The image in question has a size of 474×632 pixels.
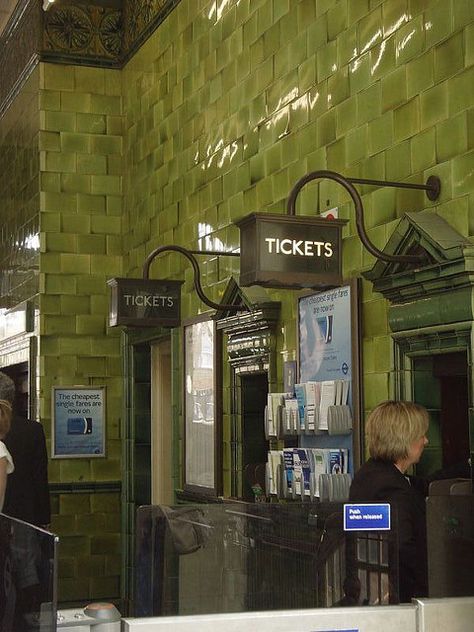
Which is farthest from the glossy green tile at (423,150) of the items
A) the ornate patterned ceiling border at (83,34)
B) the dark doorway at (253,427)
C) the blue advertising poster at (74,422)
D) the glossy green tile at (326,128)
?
the blue advertising poster at (74,422)

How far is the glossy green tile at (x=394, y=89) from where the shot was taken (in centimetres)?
453

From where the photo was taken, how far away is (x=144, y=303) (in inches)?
246

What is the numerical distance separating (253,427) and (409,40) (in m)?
2.51

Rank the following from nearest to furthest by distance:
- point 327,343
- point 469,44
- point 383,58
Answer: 1. point 469,44
2. point 383,58
3. point 327,343

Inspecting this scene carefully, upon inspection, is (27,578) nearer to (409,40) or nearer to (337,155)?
(409,40)

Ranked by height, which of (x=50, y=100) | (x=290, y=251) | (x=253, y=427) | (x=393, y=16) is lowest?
(x=253, y=427)

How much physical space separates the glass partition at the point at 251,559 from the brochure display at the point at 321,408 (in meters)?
1.71

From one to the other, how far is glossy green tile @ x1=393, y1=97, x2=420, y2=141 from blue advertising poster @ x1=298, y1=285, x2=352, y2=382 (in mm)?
769

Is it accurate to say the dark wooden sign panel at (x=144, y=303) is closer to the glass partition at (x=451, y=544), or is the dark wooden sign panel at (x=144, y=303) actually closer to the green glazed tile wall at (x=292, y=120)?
the green glazed tile wall at (x=292, y=120)

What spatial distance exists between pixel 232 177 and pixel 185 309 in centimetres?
114

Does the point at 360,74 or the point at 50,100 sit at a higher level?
the point at 50,100

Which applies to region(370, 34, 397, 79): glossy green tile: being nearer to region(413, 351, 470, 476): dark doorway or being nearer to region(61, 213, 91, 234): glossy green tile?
region(413, 351, 470, 476): dark doorway

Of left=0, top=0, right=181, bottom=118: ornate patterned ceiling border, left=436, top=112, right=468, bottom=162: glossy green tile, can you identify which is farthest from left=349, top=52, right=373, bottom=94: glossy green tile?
left=0, top=0, right=181, bottom=118: ornate patterned ceiling border

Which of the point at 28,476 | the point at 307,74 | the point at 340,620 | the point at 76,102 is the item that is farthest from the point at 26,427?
the point at 340,620
